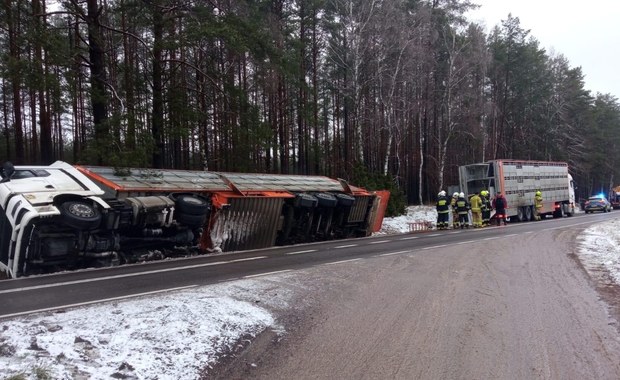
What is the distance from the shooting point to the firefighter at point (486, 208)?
2506cm

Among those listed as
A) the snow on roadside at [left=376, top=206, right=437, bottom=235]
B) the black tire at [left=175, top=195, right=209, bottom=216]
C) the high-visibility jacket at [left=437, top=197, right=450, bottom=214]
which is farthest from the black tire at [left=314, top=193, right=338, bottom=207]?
the high-visibility jacket at [left=437, top=197, right=450, bottom=214]

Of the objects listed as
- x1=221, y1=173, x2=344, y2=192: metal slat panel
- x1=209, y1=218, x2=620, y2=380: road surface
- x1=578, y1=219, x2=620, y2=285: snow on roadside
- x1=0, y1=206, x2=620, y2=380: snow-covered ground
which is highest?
x1=221, y1=173, x2=344, y2=192: metal slat panel

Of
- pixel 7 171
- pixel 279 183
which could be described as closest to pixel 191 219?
pixel 7 171

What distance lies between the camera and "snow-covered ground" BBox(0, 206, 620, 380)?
13.2ft

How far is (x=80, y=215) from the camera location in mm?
9070

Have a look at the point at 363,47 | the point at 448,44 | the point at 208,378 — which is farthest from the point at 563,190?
the point at 208,378

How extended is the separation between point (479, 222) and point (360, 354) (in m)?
21.3

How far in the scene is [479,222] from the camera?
24.8m

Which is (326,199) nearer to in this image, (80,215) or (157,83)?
(157,83)

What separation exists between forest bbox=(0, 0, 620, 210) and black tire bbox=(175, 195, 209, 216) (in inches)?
80.9

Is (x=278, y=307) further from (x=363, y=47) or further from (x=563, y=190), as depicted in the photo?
(x=563, y=190)

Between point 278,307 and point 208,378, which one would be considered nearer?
point 208,378

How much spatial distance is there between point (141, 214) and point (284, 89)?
2096 centimetres

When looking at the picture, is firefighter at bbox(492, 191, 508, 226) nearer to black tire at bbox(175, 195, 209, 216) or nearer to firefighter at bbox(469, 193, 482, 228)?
firefighter at bbox(469, 193, 482, 228)
